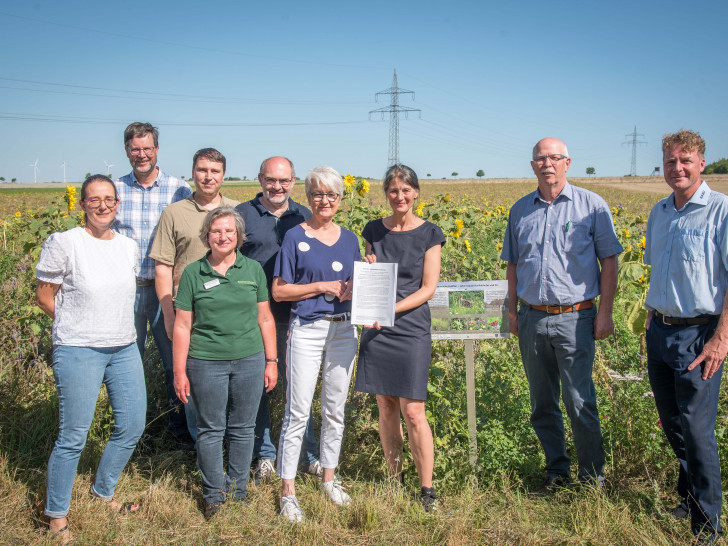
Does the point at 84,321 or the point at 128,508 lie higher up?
the point at 84,321

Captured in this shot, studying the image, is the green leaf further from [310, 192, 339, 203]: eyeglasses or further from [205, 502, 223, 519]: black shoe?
[205, 502, 223, 519]: black shoe

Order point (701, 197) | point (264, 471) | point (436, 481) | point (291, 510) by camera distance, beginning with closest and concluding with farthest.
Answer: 1. point (701, 197)
2. point (291, 510)
3. point (436, 481)
4. point (264, 471)

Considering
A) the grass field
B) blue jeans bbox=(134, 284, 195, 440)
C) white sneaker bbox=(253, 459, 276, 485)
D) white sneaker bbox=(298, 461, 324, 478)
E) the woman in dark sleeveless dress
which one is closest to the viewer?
the grass field

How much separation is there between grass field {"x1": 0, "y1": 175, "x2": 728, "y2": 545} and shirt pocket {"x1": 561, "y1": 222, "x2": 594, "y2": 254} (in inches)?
29.9

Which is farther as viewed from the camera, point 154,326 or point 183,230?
point 154,326

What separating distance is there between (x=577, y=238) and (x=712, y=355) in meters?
0.94

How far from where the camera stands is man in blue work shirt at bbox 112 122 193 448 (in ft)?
13.3

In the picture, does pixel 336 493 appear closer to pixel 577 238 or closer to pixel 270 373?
pixel 270 373

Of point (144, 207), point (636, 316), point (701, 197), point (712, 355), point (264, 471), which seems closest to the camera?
point (712, 355)

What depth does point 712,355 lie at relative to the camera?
2.92 metres

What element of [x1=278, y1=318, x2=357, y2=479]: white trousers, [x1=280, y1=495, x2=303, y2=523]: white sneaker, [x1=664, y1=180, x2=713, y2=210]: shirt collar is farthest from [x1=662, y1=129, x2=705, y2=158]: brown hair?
[x1=280, y1=495, x2=303, y2=523]: white sneaker

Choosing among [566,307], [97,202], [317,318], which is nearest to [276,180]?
[317,318]

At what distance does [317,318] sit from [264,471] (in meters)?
1.26

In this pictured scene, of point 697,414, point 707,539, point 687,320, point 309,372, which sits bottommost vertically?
point 707,539
